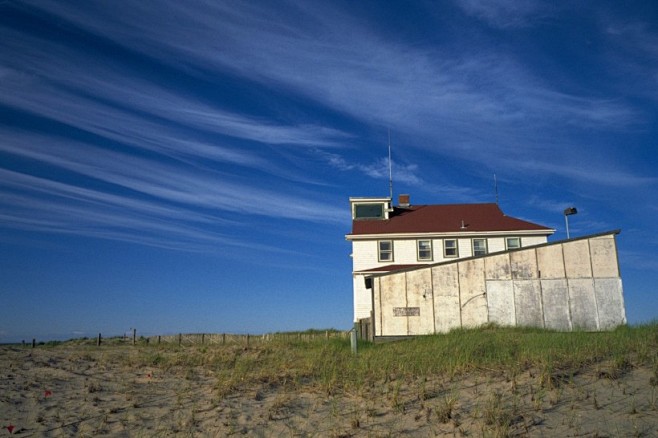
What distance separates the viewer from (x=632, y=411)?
7.97m

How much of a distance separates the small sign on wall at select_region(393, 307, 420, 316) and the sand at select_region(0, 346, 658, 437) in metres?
10.6

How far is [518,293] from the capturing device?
21.4 metres

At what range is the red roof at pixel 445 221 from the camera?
32.2 m

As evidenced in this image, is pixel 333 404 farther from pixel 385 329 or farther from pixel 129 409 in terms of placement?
pixel 385 329

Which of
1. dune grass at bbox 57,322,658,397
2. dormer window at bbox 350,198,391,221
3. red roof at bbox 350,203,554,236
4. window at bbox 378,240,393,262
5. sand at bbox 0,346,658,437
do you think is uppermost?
dormer window at bbox 350,198,391,221

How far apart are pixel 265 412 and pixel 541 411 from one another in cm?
500

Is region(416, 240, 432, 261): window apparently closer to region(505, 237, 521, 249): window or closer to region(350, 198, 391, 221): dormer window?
region(350, 198, 391, 221): dormer window

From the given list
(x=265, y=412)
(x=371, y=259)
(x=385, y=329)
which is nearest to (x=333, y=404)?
(x=265, y=412)

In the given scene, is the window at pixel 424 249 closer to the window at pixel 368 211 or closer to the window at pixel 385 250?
the window at pixel 385 250

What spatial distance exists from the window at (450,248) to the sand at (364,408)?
2166 centimetres

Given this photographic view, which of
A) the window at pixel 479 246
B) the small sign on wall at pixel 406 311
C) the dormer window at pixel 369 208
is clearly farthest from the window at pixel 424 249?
the small sign on wall at pixel 406 311

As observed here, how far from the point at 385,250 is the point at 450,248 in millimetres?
4335

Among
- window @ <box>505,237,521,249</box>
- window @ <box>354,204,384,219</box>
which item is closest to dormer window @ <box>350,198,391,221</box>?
window @ <box>354,204,384,219</box>

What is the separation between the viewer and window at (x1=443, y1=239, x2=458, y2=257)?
32000mm
